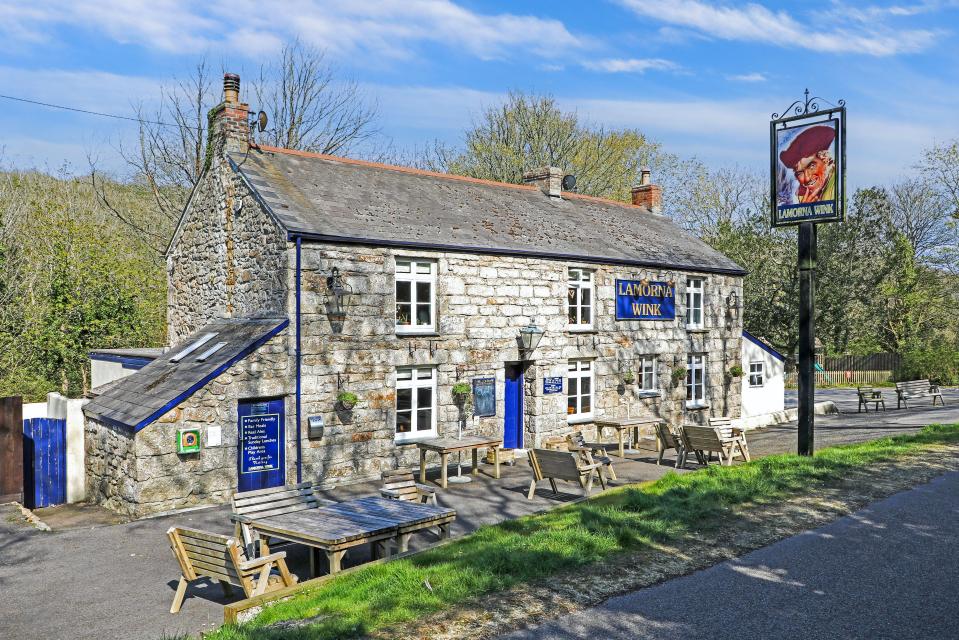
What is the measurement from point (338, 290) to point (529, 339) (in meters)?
4.70

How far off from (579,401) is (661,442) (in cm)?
271

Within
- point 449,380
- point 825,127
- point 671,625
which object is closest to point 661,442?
point 449,380

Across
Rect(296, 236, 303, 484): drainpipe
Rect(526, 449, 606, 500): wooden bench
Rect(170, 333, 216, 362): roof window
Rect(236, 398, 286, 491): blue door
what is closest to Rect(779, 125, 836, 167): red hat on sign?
Rect(526, 449, 606, 500): wooden bench

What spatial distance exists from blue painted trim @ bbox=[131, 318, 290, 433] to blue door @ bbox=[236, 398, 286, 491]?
0.78 meters

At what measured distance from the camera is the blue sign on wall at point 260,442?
12.9m

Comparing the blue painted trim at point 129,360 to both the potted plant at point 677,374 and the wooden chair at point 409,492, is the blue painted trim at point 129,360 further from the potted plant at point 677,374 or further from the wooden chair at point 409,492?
the potted plant at point 677,374

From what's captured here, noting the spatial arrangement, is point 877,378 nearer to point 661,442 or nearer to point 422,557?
point 661,442

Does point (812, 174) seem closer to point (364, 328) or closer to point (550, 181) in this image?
point (550, 181)

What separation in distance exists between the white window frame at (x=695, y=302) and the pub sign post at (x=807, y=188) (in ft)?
20.9

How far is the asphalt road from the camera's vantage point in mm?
5969

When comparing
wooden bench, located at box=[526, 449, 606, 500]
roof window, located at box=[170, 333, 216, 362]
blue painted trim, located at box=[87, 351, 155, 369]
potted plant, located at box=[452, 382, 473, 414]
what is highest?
roof window, located at box=[170, 333, 216, 362]

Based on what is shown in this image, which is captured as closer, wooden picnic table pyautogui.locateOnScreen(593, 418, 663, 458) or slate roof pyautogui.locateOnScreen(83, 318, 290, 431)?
slate roof pyautogui.locateOnScreen(83, 318, 290, 431)

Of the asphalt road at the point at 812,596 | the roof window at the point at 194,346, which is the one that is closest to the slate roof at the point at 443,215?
the roof window at the point at 194,346

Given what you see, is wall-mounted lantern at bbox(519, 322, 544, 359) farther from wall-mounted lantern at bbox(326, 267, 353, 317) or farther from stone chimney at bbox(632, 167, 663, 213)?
stone chimney at bbox(632, 167, 663, 213)
